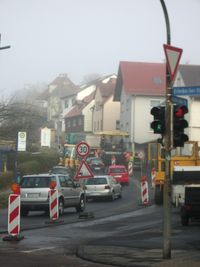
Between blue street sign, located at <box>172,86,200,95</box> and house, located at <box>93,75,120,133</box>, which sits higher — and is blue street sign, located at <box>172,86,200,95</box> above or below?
below

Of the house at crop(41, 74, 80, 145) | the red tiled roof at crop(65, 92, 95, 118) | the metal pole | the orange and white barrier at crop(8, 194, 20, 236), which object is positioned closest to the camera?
the metal pole

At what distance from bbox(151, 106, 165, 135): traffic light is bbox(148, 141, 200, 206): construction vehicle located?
738 centimetres

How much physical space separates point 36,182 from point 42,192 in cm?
74

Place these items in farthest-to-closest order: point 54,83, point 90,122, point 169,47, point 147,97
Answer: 1. point 54,83
2. point 90,122
3. point 147,97
4. point 169,47

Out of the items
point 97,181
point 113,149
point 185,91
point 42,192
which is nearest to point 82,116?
point 113,149

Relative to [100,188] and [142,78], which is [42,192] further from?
[142,78]

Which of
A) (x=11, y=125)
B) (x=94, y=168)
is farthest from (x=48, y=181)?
(x=94, y=168)

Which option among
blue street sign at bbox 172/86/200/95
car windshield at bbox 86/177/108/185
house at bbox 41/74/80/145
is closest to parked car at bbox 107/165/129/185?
car windshield at bbox 86/177/108/185

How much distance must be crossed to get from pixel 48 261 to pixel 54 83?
434ft

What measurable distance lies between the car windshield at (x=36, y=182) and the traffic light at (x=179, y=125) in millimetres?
13763

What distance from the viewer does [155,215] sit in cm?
2569

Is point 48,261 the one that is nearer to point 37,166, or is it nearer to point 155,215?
point 155,215

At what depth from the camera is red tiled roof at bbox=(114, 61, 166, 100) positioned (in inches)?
2985

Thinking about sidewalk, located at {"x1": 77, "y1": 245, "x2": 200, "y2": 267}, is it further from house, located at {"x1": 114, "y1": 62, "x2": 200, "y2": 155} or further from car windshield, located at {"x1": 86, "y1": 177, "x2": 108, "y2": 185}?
house, located at {"x1": 114, "y1": 62, "x2": 200, "y2": 155}
